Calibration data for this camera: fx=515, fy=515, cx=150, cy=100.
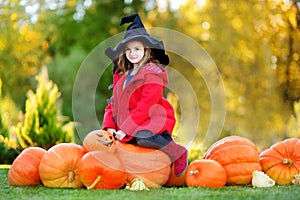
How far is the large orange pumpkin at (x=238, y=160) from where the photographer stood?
3.92m

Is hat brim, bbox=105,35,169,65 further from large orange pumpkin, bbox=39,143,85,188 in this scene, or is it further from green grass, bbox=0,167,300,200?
green grass, bbox=0,167,300,200

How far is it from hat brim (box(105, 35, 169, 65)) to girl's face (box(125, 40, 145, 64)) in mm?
45

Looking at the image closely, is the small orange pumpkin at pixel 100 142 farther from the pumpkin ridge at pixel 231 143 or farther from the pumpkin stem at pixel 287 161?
the pumpkin stem at pixel 287 161

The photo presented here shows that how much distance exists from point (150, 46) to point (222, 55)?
839cm

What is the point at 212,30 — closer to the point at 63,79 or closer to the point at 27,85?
the point at 63,79

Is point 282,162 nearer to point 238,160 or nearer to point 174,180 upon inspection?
point 238,160

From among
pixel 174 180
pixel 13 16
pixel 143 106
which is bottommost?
pixel 174 180

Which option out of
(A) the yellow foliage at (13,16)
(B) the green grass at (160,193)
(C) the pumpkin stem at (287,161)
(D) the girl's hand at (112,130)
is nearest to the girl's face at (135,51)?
(D) the girl's hand at (112,130)

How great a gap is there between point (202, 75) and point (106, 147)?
8299mm

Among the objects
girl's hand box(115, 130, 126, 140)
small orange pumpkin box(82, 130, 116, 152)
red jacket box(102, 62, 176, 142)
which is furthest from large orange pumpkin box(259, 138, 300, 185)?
small orange pumpkin box(82, 130, 116, 152)

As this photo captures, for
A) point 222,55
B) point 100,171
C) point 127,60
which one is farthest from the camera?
point 222,55

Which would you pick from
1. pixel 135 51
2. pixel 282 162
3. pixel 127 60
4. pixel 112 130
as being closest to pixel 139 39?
pixel 135 51

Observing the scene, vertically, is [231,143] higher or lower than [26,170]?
higher

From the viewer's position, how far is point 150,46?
162 inches
